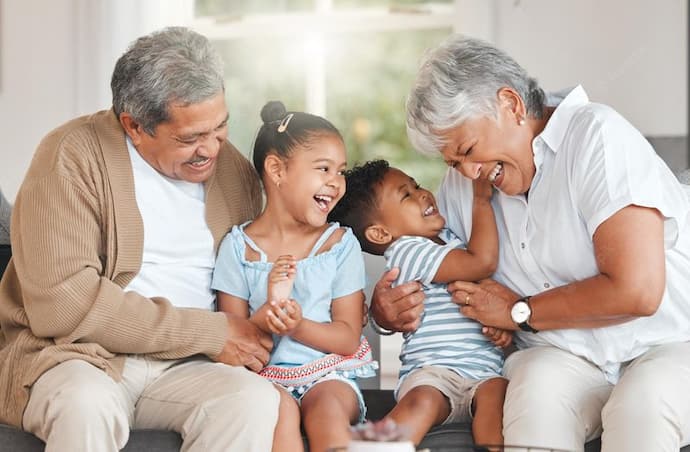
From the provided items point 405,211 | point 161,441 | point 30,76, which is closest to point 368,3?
point 30,76

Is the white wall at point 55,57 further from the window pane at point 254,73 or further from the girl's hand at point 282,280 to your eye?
the girl's hand at point 282,280

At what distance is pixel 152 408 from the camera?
2055 mm

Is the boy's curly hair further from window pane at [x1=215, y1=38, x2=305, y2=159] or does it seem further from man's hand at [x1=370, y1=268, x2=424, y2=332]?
window pane at [x1=215, y1=38, x2=305, y2=159]

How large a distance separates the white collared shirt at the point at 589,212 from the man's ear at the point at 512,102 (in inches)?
2.6

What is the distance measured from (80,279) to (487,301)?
91 cm

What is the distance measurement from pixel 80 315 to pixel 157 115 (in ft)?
1.57

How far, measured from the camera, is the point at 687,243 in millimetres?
2102

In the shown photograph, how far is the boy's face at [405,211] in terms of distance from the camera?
2379 mm

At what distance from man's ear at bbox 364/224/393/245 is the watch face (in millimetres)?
405

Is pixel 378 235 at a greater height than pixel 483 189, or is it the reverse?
pixel 483 189

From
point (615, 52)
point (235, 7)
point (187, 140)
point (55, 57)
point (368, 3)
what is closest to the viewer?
point (187, 140)

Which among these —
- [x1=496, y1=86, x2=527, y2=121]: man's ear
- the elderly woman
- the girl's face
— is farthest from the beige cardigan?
[x1=496, y1=86, x2=527, y2=121]: man's ear

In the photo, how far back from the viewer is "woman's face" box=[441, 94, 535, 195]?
6.96 ft

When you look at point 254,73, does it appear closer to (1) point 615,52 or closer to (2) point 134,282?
(1) point 615,52
